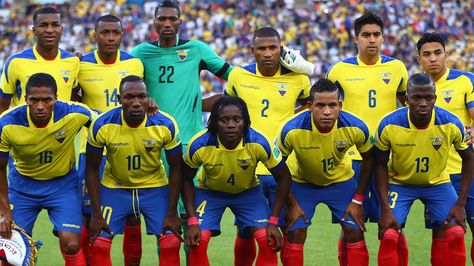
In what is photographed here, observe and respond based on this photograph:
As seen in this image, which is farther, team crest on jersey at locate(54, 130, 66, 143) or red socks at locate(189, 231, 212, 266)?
team crest on jersey at locate(54, 130, 66, 143)

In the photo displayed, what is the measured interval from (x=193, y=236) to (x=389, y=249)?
1.72m

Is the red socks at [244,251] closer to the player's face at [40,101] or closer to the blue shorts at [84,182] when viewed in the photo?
the blue shorts at [84,182]

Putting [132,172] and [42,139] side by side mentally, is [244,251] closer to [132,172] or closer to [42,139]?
[132,172]

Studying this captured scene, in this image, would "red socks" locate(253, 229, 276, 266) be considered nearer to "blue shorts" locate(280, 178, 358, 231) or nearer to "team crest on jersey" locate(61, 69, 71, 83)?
"blue shorts" locate(280, 178, 358, 231)

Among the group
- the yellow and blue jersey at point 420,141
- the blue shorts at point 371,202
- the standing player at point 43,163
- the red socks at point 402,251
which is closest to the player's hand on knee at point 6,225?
the standing player at point 43,163

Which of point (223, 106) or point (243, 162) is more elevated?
point (223, 106)

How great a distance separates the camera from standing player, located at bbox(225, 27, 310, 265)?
8.43m

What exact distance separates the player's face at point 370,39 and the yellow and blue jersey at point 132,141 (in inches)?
83.7

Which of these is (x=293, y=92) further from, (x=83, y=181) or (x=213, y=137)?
(x=83, y=181)

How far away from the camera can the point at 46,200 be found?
7.93 metres

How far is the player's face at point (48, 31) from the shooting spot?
8.41 m

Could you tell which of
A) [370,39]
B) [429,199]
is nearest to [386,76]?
[370,39]

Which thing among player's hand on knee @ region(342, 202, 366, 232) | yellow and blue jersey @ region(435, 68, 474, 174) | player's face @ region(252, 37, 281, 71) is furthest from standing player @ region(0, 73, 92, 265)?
Answer: yellow and blue jersey @ region(435, 68, 474, 174)

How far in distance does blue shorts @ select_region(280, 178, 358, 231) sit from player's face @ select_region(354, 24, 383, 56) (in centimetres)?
137
